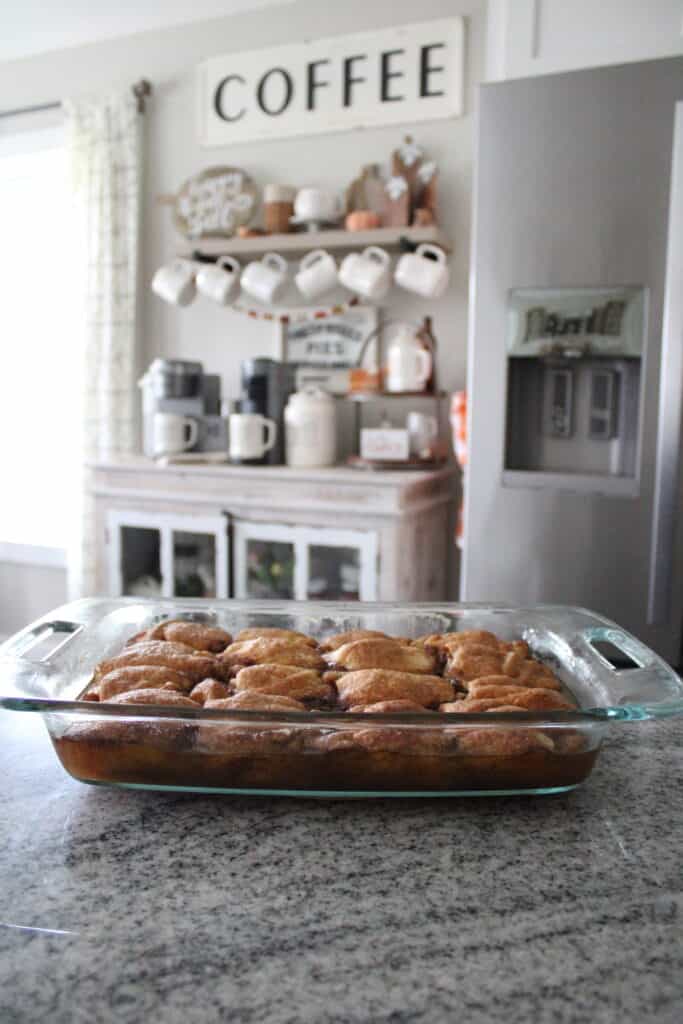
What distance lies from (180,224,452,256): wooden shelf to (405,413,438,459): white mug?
536 millimetres

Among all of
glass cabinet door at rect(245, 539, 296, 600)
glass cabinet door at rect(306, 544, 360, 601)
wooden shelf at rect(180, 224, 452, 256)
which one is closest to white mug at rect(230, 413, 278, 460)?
glass cabinet door at rect(245, 539, 296, 600)

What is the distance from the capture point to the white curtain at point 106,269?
10.4 ft

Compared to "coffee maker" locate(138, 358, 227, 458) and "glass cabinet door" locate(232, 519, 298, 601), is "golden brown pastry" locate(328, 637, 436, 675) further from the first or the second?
"coffee maker" locate(138, 358, 227, 458)

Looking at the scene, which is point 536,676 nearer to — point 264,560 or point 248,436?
point 264,560

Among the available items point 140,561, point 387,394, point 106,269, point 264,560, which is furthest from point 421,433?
point 106,269

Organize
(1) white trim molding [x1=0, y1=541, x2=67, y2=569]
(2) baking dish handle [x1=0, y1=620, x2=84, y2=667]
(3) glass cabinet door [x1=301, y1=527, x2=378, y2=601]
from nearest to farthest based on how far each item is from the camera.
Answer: (2) baking dish handle [x1=0, y1=620, x2=84, y2=667], (3) glass cabinet door [x1=301, y1=527, x2=378, y2=601], (1) white trim molding [x1=0, y1=541, x2=67, y2=569]

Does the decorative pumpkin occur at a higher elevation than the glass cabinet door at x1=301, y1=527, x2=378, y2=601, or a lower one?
higher

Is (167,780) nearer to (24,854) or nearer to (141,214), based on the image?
(24,854)

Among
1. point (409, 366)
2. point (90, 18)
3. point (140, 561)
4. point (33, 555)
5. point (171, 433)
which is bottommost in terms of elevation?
point (33, 555)

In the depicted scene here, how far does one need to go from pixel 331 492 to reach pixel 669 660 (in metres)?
1.00

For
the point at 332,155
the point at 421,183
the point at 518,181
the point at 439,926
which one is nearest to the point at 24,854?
the point at 439,926

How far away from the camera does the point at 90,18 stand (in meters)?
3.08

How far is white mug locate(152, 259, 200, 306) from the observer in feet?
9.84

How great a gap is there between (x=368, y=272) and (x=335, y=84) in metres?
0.71
